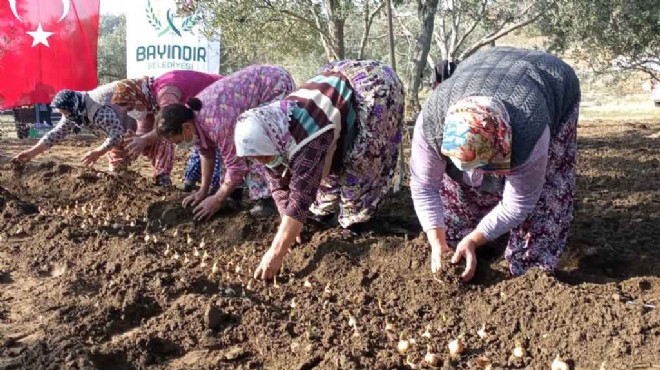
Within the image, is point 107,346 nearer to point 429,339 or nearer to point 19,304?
point 19,304

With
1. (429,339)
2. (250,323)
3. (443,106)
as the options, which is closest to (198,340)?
(250,323)

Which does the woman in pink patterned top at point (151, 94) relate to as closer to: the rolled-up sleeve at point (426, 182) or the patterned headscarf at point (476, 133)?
the rolled-up sleeve at point (426, 182)

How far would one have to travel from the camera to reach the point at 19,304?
3.67 metres

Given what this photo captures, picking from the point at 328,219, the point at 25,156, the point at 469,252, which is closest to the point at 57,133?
the point at 25,156

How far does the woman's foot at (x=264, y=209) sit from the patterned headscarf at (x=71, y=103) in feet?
6.41

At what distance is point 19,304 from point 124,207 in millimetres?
1909

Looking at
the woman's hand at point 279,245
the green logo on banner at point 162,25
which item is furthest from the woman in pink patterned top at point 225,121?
the green logo on banner at point 162,25

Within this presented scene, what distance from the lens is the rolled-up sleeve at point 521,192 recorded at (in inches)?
116

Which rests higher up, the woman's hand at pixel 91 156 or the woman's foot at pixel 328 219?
the woman's hand at pixel 91 156

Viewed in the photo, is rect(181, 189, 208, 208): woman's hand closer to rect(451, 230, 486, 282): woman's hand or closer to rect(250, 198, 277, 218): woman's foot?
rect(250, 198, 277, 218): woman's foot

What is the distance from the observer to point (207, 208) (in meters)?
4.86

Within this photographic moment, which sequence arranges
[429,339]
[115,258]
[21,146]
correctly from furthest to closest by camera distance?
[21,146], [115,258], [429,339]

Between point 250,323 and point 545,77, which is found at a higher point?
point 545,77

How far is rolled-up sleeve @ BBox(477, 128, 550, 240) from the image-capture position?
9.68 ft
